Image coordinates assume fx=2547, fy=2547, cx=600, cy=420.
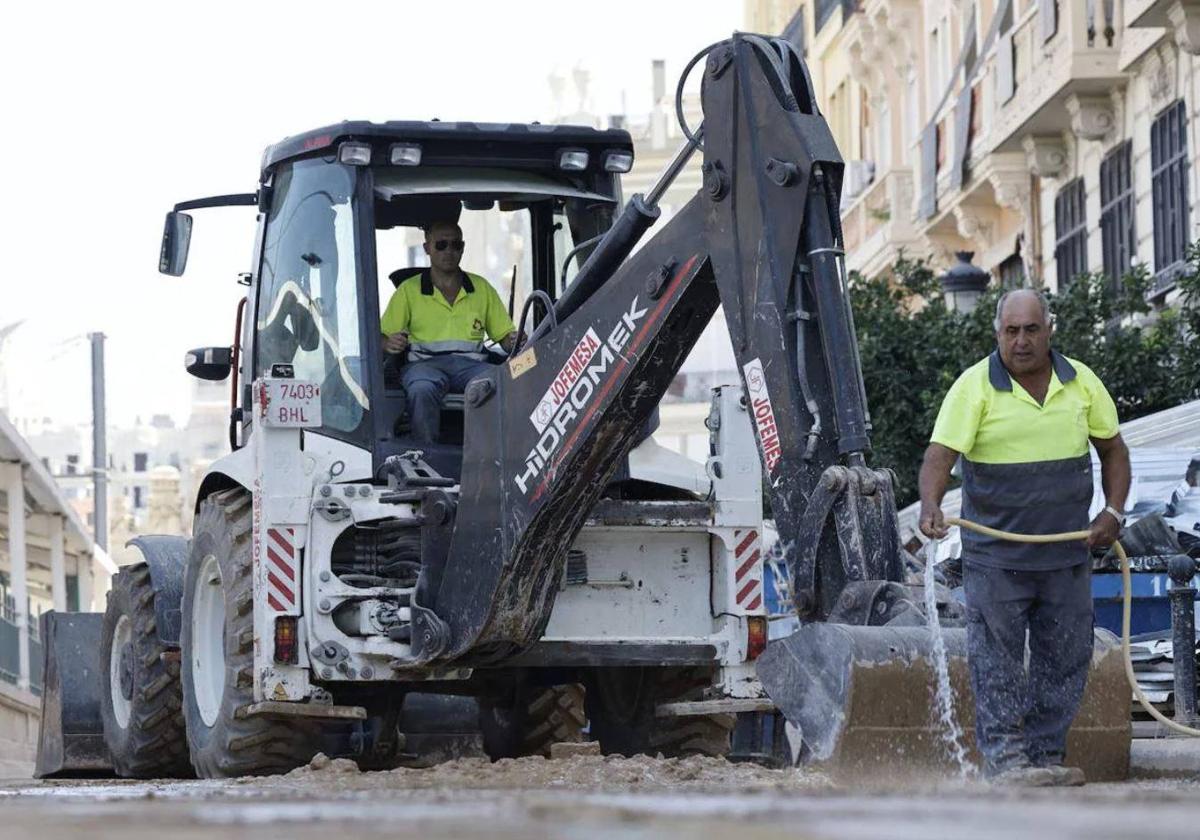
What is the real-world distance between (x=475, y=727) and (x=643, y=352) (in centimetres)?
279

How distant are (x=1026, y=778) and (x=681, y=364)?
2.33 metres

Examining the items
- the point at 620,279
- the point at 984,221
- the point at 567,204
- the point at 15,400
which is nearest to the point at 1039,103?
the point at 984,221

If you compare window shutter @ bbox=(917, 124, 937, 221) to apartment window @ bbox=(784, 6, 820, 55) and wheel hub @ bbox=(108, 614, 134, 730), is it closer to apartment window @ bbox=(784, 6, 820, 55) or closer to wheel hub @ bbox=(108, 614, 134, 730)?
apartment window @ bbox=(784, 6, 820, 55)

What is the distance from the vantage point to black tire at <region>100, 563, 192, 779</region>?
1191 centimetres

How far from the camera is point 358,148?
34.7 ft

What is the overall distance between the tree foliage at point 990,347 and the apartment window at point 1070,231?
9.67ft

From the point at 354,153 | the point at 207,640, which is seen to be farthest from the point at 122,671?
the point at 354,153

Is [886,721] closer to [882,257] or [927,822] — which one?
[927,822]

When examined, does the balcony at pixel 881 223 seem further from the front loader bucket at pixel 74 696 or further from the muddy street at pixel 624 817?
the muddy street at pixel 624 817

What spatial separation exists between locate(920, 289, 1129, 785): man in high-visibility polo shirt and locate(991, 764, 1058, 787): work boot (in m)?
0.31

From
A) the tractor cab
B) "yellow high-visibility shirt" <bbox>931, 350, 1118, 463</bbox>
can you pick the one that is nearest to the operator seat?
the tractor cab

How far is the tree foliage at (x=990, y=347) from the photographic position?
787 inches

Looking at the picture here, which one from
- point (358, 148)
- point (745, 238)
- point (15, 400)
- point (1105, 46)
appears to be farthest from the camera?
point (15, 400)

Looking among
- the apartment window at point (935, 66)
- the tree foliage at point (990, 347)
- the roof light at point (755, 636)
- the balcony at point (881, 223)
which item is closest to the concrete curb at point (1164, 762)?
the roof light at point (755, 636)
